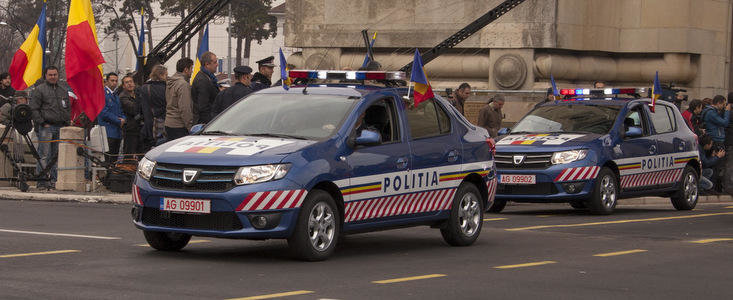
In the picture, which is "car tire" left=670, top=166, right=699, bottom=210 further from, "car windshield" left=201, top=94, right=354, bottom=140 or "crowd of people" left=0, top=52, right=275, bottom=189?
"car windshield" left=201, top=94, right=354, bottom=140

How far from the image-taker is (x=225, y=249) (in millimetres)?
12273

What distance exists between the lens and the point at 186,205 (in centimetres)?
1097

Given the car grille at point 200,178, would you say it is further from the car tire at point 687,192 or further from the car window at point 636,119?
the car tire at point 687,192

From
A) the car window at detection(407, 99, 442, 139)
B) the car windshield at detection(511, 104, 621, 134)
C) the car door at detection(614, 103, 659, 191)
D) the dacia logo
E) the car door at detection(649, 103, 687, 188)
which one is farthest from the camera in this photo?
the car door at detection(649, 103, 687, 188)

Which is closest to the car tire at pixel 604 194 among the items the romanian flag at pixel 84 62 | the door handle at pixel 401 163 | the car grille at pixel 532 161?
the car grille at pixel 532 161

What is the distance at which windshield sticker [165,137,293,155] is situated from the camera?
1112 centimetres

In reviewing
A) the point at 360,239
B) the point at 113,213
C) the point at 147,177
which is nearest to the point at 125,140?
the point at 113,213

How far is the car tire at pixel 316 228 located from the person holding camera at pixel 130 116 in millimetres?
10323

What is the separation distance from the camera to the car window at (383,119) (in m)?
12.3

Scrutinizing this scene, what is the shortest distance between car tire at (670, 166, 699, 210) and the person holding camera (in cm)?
828

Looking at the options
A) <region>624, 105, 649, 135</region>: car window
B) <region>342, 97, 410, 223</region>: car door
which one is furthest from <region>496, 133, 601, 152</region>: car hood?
<region>342, 97, 410, 223</region>: car door

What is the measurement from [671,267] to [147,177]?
14.6ft

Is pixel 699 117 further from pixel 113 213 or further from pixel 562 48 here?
pixel 113 213

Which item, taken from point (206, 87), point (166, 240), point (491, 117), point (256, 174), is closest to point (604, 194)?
point (491, 117)
